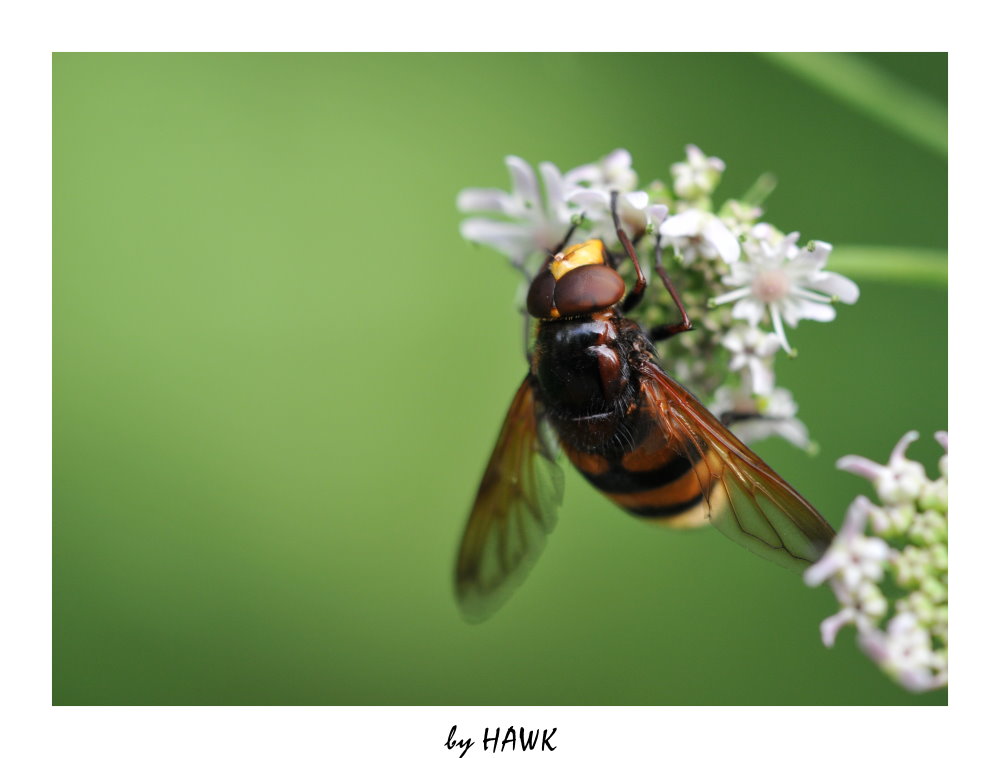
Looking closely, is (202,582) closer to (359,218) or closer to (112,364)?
(112,364)

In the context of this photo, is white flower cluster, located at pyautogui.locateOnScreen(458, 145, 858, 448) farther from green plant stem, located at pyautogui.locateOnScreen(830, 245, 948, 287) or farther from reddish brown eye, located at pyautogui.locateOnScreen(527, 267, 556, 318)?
reddish brown eye, located at pyautogui.locateOnScreen(527, 267, 556, 318)

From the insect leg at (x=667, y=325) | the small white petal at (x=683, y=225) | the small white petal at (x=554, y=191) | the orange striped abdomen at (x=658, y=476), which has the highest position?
the small white petal at (x=554, y=191)

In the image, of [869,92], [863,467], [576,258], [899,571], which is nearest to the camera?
[899,571]

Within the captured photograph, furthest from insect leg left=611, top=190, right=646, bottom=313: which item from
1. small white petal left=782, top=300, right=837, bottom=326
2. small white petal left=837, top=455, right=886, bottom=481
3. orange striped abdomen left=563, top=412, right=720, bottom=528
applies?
small white petal left=837, top=455, right=886, bottom=481

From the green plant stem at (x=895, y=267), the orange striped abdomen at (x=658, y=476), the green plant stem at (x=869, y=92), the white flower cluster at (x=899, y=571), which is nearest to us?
the white flower cluster at (x=899, y=571)

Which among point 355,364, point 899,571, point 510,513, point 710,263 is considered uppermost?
point 710,263

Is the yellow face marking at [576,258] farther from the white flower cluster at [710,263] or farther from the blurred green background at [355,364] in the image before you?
the blurred green background at [355,364]

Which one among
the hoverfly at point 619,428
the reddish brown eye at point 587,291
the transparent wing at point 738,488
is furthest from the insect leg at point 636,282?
the transparent wing at point 738,488

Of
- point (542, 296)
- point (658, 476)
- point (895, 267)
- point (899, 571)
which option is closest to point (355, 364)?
point (542, 296)

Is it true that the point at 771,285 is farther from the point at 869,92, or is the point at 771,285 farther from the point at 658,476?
the point at 869,92
